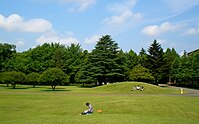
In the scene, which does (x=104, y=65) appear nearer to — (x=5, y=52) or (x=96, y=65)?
(x=96, y=65)

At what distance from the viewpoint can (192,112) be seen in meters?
22.0

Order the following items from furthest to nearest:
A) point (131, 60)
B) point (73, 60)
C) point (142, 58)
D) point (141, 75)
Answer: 1. point (73, 60)
2. point (142, 58)
3. point (131, 60)
4. point (141, 75)

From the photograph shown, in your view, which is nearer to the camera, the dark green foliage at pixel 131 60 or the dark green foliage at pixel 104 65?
the dark green foliage at pixel 104 65

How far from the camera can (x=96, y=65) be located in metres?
75.8

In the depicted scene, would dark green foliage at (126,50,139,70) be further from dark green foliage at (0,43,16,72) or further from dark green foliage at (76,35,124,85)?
dark green foliage at (0,43,16,72)

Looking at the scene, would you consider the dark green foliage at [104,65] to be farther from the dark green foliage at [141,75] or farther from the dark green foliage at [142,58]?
the dark green foliage at [142,58]

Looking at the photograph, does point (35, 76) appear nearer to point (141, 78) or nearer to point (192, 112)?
point (141, 78)

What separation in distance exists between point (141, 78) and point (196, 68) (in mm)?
16533

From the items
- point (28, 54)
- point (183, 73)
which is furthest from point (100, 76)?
point (28, 54)

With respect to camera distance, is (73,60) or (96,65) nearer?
(96,65)

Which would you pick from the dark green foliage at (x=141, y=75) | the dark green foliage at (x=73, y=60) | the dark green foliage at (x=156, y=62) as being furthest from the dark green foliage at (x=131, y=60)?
the dark green foliage at (x=73, y=60)

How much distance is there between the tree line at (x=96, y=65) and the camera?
6494 centimetres

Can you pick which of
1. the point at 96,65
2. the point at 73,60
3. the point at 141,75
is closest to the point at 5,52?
the point at 73,60

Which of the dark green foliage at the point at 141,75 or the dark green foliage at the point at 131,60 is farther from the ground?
the dark green foliage at the point at 131,60
